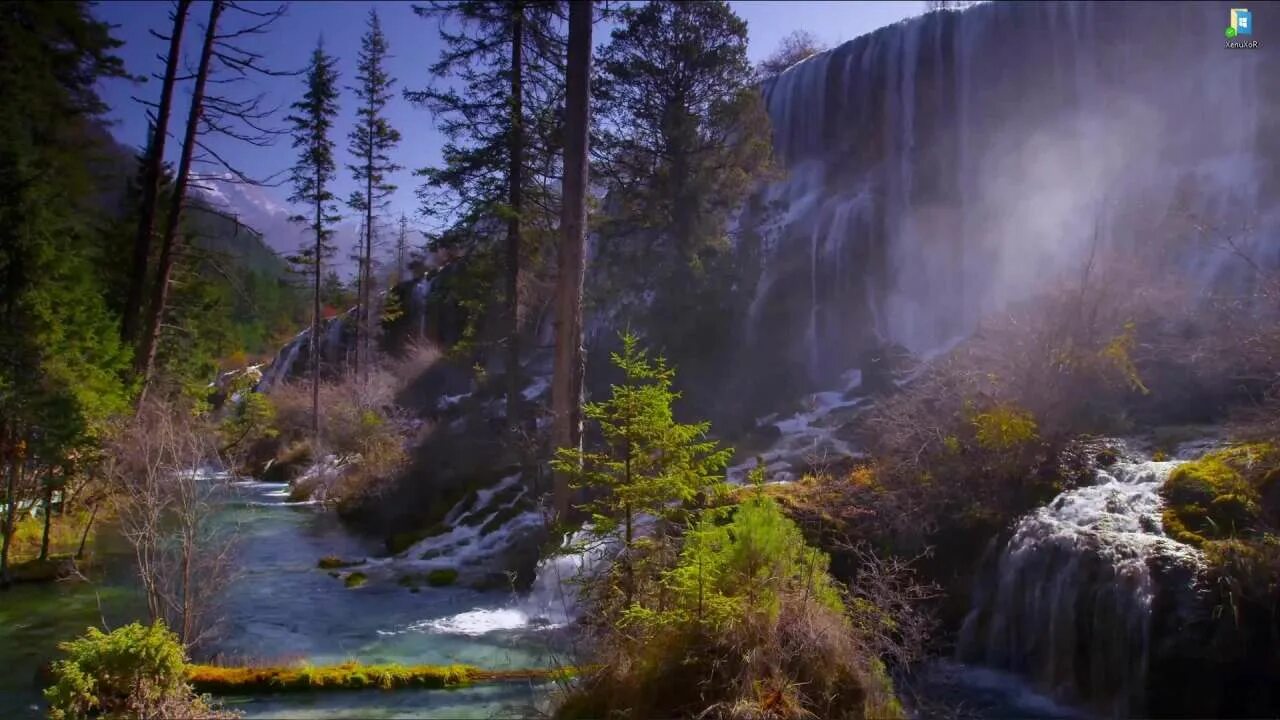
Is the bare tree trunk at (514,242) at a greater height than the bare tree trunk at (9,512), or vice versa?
the bare tree trunk at (514,242)

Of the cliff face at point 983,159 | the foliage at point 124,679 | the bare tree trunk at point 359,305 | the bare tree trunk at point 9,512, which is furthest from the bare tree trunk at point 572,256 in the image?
the bare tree trunk at point 359,305

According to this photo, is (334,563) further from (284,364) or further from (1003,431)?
(284,364)

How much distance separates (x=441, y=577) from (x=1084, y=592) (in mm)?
10327

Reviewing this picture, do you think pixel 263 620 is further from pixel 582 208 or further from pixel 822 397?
pixel 822 397

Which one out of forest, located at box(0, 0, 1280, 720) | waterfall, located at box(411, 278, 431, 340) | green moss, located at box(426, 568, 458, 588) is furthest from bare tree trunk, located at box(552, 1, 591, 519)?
waterfall, located at box(411, 278, 431, 340)

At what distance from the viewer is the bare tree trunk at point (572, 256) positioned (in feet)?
A: 34.9

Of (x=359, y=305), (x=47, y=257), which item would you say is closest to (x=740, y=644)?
(x=47, y=257)

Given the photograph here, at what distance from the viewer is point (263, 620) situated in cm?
1145

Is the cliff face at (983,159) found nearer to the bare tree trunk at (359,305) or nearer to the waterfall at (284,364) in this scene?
the bare tree trunk at (359,305)

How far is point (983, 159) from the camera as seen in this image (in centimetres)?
2453

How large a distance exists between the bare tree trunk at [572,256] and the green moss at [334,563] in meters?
6.69

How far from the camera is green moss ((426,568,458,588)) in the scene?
1423 centimetres

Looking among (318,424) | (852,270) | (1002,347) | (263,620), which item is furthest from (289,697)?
(318,424)

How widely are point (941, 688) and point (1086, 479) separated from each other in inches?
154
